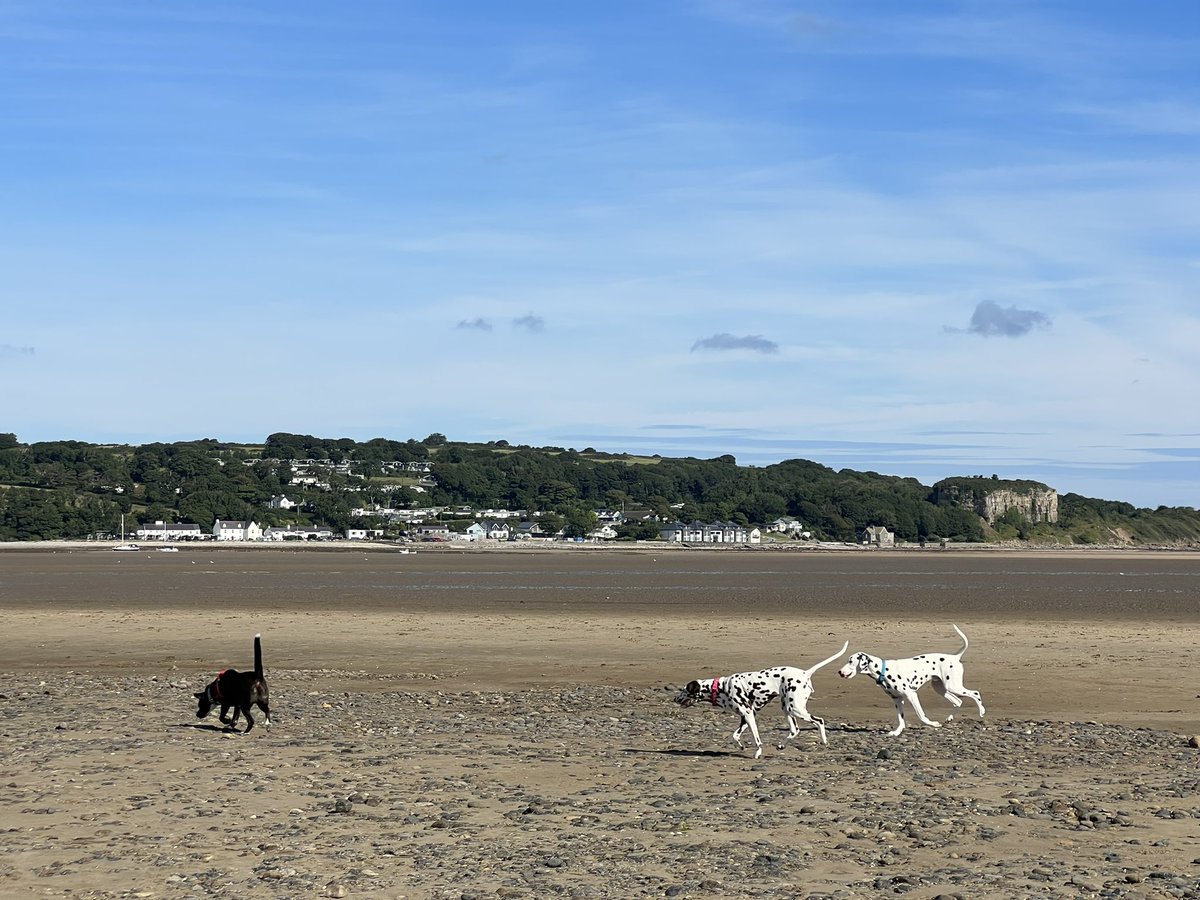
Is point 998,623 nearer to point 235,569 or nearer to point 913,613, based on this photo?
point 913,613

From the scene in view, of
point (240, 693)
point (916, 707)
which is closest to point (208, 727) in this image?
point (240, 693)

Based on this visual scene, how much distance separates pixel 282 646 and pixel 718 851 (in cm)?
2025

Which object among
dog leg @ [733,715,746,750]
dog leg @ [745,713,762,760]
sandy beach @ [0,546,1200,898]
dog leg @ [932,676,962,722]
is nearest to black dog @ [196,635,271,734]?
sandy beach @ [0,546,1200,898]

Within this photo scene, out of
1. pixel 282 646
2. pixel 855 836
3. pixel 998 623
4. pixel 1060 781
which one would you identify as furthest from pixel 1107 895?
pixel 998 623

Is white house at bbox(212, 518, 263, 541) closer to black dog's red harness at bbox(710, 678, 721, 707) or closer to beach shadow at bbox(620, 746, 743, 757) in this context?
beach shadow at bbox(620, 746, 743, 757)

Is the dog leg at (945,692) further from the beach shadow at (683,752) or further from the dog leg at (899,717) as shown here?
the beach shadow at (683,752)

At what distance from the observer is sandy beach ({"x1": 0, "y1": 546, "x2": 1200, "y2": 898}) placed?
30.9 feet

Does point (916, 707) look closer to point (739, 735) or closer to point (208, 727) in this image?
point (739, 735)

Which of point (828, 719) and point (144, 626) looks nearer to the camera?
point (828, 719)

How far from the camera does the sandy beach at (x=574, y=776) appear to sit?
9.42 meters

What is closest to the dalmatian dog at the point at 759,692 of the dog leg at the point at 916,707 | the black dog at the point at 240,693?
the dog leg at the point at 916,707

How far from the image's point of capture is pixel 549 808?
11.5 m

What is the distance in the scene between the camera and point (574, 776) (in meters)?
13.0

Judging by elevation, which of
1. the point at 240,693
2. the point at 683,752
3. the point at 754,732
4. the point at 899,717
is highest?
the point at 240,693
